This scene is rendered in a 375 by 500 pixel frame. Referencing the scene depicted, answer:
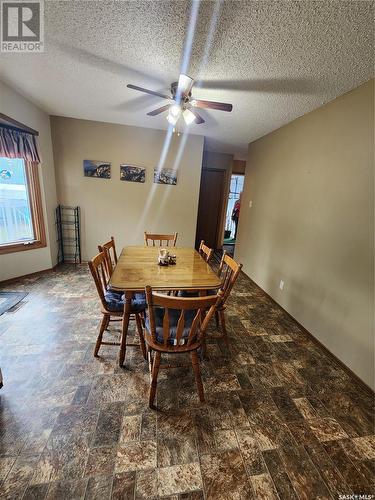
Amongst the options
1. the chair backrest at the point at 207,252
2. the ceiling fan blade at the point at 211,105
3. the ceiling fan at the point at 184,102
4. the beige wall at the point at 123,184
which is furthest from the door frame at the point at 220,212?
the ceiling fan blade at the point at 211,105

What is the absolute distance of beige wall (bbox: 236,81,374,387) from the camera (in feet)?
5.81

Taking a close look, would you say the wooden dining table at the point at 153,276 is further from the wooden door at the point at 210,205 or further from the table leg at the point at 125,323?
the wooden door at the point at 210,205

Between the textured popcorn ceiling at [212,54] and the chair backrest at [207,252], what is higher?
the textured popcorn ceiling at [212,54]

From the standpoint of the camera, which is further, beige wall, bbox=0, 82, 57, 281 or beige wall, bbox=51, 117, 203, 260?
beige wall, bbox=51, 117, 203, 260

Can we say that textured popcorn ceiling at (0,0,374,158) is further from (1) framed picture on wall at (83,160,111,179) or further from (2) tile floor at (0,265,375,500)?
(2) tile floor at (0,265,375,500)

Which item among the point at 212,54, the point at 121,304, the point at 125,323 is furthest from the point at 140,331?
the point at 212,54

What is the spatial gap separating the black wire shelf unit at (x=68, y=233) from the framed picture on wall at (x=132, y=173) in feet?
3.45

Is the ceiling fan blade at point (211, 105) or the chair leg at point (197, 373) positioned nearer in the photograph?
the chair leg at point (197, 373)

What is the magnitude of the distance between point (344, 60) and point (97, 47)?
6.34ft

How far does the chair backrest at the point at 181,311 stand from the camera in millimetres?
1193

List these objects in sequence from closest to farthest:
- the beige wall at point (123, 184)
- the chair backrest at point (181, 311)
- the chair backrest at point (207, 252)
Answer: the chair backrest at point (181, 311), the chair backrest at point (207, 252), the beige wall at point (123, 184)

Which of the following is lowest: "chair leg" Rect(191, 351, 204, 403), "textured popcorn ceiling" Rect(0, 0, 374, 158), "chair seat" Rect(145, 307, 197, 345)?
"chair leg" Rect(191, 351, 204, 403)

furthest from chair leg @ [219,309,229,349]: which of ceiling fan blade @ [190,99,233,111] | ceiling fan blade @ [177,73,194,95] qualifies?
ceiling fan blade @ [177,73,194,95]

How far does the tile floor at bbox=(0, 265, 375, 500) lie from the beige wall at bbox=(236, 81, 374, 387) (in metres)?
0.40
